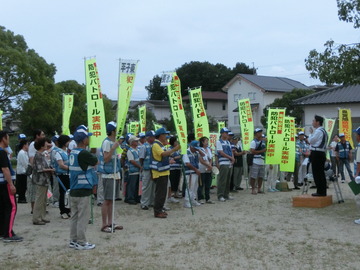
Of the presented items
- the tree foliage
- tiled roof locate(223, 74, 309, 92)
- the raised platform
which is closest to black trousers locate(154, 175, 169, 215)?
the raised platform

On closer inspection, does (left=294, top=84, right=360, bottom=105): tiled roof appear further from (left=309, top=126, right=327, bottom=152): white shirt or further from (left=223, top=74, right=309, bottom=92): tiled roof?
(left=309, top=126, right=327, bottom=152): white shirt

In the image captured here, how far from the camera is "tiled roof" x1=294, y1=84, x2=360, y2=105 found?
2958 cm

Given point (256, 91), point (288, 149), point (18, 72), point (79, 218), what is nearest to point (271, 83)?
point (256, 91)

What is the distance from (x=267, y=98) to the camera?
48.4 m

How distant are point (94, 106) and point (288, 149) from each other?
651cm

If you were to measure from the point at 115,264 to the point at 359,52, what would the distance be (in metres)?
7.33

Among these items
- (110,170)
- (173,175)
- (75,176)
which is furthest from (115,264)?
(173,175)

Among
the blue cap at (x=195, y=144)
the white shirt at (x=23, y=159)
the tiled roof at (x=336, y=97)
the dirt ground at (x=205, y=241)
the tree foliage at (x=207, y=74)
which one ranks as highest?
the tree foliage at (x=207, y=74)

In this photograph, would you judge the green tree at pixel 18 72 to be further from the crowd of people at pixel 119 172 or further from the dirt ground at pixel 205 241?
the dirt ground at pixel 205 241

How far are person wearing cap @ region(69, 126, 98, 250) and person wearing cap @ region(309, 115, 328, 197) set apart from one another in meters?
5.90

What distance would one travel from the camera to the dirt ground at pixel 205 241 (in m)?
5.49

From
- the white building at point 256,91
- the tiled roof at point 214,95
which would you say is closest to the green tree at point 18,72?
the white building at point 256,91

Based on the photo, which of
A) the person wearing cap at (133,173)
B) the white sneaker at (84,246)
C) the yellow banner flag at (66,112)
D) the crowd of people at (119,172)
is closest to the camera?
the white sneaker at (84,246)

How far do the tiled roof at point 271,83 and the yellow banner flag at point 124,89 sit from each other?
41.8m
